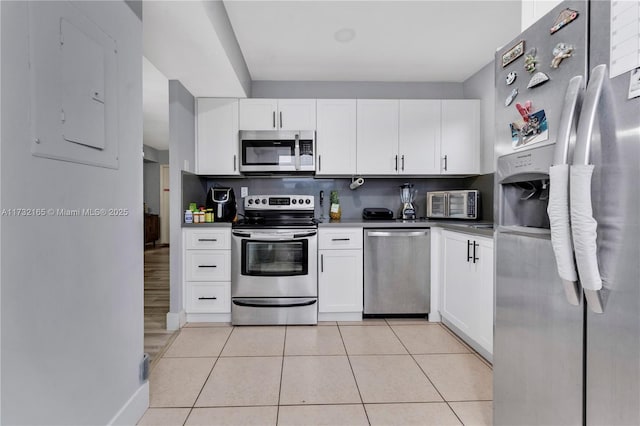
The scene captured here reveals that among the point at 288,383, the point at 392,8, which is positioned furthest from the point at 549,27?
the point at 288,383

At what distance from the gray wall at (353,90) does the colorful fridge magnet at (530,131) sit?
2.44 meters

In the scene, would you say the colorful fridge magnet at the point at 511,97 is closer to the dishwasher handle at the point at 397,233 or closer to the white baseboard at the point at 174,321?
the dishwasher handle at the point at 397,233

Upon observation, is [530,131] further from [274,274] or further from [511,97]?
[274,274]

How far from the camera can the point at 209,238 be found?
108 inches

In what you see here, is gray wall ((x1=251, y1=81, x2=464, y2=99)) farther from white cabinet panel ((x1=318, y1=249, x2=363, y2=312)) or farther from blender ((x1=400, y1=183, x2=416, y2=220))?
white cabinet panel ((x1=318, y1=249, x2=363, y2=312))

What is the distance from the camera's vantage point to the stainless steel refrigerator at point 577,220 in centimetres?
76

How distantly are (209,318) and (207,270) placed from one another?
45 centimetres

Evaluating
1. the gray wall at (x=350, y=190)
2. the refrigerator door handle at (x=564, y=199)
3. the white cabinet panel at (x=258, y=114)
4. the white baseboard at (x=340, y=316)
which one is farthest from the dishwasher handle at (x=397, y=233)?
the refrigerator door handle at (x=564, y=199)

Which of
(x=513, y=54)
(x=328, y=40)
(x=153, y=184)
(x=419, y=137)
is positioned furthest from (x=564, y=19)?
(x=153, y=184)

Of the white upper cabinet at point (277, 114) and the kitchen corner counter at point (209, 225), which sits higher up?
the white upper cabinet at point (277, 114)

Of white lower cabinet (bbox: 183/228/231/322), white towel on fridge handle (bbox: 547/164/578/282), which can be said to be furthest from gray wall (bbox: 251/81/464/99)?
white towel on fridge handle (bbox: 547/164/578/282)

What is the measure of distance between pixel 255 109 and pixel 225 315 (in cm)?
199

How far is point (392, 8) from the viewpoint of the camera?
2145mm

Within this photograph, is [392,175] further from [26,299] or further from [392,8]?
[26,299]
